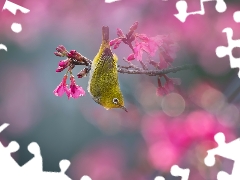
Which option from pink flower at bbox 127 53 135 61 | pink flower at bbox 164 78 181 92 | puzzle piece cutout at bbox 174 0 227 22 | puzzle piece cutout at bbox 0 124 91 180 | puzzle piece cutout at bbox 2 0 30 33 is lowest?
puzzle piece cutout at bbox 0 124 91 180

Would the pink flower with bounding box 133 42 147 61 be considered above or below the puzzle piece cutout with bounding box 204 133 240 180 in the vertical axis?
above

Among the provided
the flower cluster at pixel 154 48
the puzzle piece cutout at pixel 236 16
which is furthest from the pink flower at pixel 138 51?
the puzzle piece cutout at pixel 236 16

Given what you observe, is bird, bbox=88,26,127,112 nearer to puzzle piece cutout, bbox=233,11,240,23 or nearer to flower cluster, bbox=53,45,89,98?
flower cluster, bbox=53,45,89,98

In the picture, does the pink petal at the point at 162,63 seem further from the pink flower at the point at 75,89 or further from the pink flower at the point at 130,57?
the pink flower at the point at 75,89

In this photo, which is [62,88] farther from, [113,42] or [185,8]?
[185,8]

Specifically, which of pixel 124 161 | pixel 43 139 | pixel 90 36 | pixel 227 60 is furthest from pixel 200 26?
pixel 43 139

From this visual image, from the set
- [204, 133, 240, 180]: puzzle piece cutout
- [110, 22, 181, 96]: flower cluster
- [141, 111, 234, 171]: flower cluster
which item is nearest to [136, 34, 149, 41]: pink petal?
[110, 22, 181, 96]: flower cluster

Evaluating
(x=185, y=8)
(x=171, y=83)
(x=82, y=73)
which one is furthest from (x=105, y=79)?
(x=185, y=8)
